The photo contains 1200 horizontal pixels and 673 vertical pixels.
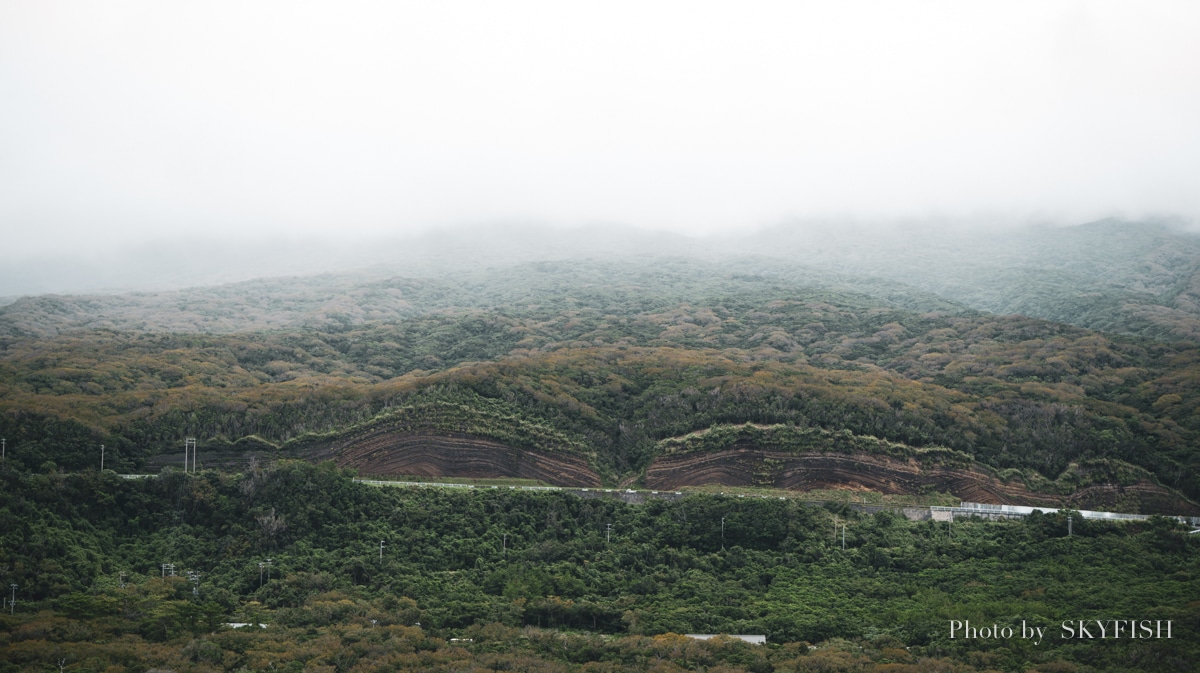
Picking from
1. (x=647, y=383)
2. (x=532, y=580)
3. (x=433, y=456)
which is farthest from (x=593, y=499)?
(x=647, y=383)

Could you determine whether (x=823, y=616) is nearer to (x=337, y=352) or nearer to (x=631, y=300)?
(x=337, y=352)

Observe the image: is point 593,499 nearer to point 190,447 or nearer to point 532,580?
point 532,580

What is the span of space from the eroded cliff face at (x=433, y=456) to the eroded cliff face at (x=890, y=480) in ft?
29.6

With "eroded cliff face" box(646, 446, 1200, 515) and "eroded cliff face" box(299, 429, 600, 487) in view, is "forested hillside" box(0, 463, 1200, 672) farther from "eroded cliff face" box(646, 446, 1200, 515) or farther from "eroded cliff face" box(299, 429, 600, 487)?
"eroded cliff face" box(646, 446, 1200, 515)

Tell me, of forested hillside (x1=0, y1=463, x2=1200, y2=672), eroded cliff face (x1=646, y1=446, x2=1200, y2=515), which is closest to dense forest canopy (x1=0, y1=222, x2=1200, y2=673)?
forested hillside (x1=0, y1=463, x2=1200, y2=672)

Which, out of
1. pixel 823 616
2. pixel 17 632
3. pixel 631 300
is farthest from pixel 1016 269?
pixel 17 632

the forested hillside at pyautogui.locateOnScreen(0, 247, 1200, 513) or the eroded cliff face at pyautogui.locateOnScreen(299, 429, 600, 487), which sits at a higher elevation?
the forested hillside at pyautogui.locateOnScreen(0, 247, 1200, 513)

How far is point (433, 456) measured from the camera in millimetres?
70875

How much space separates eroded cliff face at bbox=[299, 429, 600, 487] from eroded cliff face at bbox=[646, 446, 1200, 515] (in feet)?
29.6

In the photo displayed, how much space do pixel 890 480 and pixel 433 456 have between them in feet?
98.9

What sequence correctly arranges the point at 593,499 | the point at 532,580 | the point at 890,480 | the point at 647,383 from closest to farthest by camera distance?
the point at 532,580 < the point at 593,499 < the point at 890,480 < the point at 647,383

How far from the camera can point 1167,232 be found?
186 m

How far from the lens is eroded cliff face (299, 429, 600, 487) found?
70.6m

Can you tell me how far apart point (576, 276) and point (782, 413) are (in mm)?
92195
